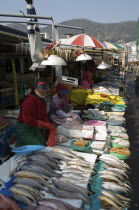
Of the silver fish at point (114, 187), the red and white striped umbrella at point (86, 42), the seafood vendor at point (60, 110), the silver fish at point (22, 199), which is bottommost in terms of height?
the silver fish at point (114, 187)

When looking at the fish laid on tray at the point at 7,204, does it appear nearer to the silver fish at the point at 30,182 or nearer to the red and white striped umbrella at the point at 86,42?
the silver fish at the point at 30,182

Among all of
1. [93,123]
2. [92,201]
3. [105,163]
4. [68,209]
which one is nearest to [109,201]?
[92,201]

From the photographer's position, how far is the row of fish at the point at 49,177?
8.02 feet

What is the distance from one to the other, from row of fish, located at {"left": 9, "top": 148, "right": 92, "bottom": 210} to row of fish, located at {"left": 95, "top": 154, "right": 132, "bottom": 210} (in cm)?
23

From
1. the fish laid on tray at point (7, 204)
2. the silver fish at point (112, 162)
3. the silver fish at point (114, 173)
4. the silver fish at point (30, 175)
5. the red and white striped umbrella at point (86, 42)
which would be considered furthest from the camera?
the red and white striped umbrella at point (86, 42)

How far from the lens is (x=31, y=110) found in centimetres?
419

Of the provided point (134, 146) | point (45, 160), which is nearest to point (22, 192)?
point (45, 160)

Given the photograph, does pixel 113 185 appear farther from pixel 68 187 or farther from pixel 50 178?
pixel 50 178

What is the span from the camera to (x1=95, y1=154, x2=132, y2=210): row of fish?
99.7 inches

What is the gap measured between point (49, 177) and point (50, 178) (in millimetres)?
24

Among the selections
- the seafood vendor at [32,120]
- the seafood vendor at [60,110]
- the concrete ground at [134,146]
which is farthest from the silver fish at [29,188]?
the seafood vendor at [60,110]

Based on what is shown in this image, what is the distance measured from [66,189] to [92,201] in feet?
1.29

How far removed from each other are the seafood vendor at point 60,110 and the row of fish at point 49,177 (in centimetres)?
224

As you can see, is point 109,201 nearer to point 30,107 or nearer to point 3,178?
point 3,178
